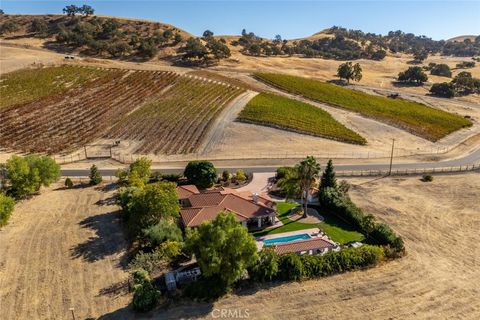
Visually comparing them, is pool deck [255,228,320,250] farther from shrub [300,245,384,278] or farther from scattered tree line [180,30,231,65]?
scattered tree line [180,30,231,65]

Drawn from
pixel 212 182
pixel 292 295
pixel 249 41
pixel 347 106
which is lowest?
pixel 292 295

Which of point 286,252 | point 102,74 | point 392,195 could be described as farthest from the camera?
point 102,74

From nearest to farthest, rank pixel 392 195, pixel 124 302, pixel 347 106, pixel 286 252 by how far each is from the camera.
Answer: pixel 124 302 → pixel 286 252 → pixel 392 195 → pixel 347 106

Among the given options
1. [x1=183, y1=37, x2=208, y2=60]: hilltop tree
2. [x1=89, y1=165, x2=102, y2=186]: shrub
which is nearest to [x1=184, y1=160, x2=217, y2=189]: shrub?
[x1=89, y1=165, x2=102, y2=186]: shrub

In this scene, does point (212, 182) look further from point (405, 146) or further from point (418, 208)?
point (405, 146)

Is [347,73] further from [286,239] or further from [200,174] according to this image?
[286,239]

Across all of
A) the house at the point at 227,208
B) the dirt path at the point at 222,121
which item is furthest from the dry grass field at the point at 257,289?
the dirt path at the point at 222,121

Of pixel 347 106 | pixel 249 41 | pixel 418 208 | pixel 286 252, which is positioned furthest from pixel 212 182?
pixel 249 41

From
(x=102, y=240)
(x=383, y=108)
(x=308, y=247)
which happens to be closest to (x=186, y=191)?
(x=102, y=240)

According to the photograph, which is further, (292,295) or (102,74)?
(102,74)
